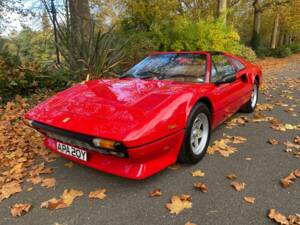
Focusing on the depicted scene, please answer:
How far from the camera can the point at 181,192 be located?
273 cm

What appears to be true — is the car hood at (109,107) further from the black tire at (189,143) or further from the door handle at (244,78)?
the door handle at (244,78)

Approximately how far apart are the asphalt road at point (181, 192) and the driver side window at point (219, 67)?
106cm

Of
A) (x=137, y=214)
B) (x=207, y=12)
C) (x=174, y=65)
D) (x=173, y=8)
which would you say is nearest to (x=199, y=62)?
(x=174, y=65)

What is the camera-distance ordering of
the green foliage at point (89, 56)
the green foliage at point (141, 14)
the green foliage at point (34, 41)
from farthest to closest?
1. the green foliage at point (141, 14)
2. the green foliage at point (34, 41)
3. the green foliage at point (89, 56)

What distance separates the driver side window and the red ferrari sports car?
21mm

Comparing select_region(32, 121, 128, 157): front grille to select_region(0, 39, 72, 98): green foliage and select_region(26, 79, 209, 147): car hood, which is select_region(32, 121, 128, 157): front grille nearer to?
select_region(26, 79, 209, 147): car hood

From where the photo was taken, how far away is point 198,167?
321 cm

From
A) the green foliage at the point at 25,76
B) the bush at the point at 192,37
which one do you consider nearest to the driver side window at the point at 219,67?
the green foliage at the point at 25,76

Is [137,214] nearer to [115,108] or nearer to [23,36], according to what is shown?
[115,108]

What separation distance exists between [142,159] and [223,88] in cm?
178

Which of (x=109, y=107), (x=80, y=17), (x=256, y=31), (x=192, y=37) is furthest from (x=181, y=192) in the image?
(x=256, y=31)

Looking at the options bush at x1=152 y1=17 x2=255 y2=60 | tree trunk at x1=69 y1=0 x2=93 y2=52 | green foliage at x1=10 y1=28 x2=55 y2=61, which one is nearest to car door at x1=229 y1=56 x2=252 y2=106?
tree trunk at x1=69 y1=0 x2=93 y2=52

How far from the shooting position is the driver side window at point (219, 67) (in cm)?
376

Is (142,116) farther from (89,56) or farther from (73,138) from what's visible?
(89,56)
